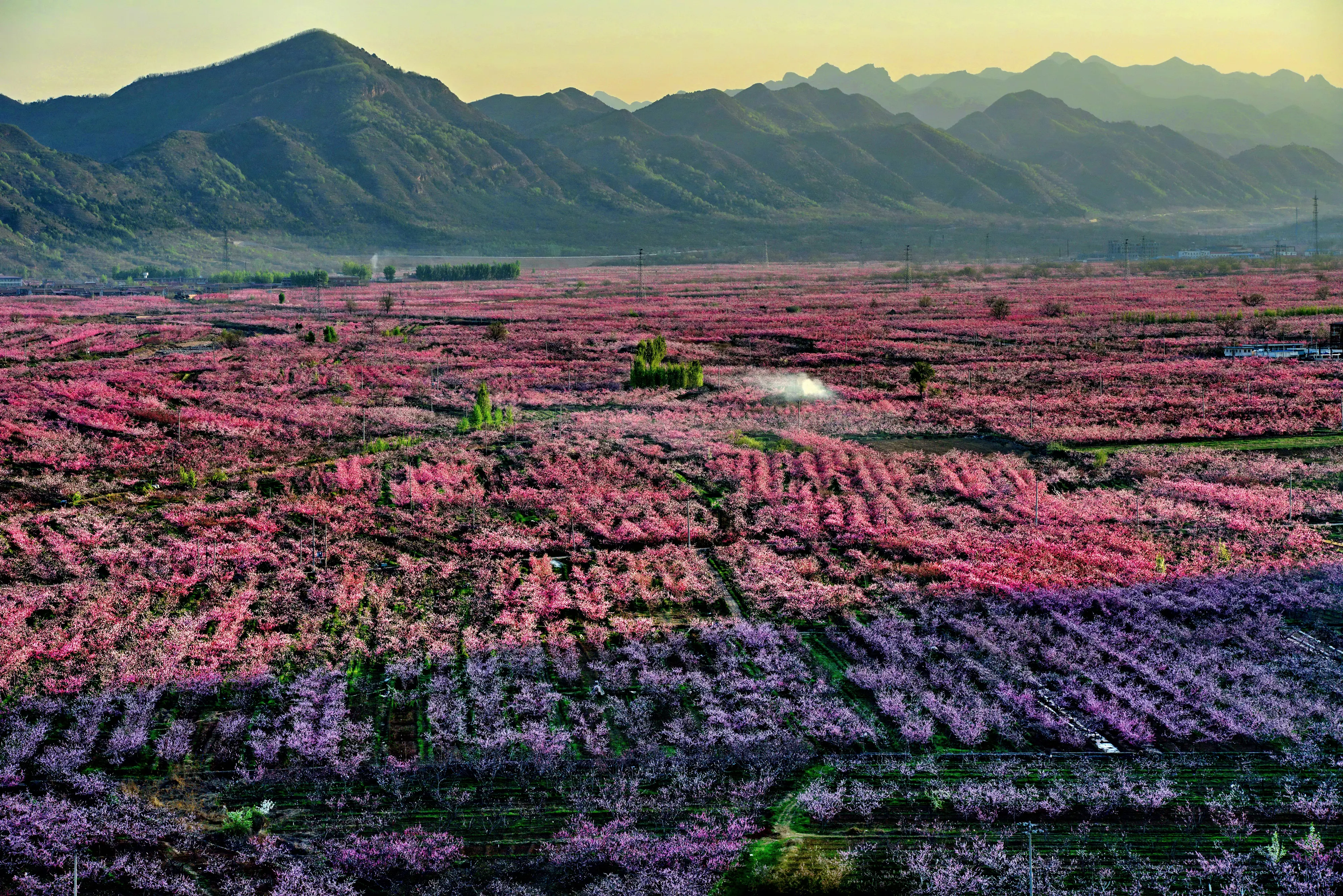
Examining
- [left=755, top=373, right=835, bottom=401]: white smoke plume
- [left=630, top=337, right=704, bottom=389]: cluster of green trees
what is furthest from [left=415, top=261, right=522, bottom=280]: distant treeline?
[left=630, top=337, right=704, bottom=389]: cluster of green trees

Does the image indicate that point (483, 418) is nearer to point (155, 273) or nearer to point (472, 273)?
point (472, 273)

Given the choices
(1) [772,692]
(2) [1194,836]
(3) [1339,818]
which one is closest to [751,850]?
(1) [772,692]

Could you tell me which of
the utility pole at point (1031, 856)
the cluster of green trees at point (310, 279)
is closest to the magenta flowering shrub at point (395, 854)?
the utility pole at point (1031, 856)

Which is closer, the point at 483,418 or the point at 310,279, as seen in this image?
the point at 483,418

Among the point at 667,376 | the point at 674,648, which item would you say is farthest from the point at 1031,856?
the point at 667,376

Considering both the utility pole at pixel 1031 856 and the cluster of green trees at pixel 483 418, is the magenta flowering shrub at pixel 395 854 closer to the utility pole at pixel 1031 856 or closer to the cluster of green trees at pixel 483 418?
the utility pole at pixel 1031 856

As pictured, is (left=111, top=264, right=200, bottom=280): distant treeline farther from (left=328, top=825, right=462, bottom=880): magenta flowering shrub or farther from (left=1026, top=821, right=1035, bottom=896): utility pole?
(left=1026, top=821, right=1035, bottom=896): utility pole

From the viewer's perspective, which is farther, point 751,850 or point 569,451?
point 569,451

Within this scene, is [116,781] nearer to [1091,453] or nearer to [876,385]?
[1091,453]
